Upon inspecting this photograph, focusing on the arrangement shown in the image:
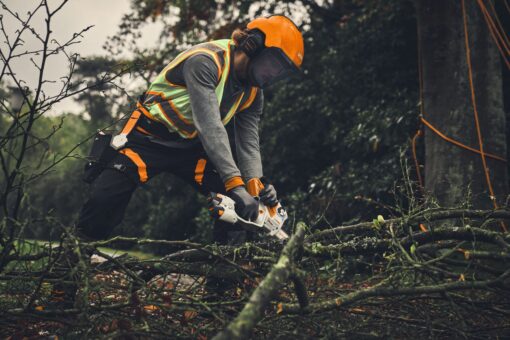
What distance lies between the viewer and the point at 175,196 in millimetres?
10289

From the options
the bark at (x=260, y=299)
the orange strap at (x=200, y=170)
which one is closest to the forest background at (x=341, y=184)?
the bark at (x=260, y=299)

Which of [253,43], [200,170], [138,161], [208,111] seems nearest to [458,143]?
[253,43]

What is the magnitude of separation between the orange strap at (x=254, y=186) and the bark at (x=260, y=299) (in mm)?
1466

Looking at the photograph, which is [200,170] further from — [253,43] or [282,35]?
[282,35]

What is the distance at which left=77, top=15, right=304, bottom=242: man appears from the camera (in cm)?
278

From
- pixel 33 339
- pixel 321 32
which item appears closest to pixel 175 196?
pixel 321 32

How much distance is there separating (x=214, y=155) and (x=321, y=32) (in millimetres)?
6045

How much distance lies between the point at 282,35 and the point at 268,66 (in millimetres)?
199

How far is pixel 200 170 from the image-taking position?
10.7 feet

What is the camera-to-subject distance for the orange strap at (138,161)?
115 inches

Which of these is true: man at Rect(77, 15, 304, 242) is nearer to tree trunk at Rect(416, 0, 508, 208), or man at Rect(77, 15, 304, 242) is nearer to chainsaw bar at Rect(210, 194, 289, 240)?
chainsaw bar at Rect(210, 194, 289, 240)

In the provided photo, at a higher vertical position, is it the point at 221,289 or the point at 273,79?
the point at 273,79

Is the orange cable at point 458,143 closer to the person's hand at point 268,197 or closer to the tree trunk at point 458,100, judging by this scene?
the tree trunk at point 458,100

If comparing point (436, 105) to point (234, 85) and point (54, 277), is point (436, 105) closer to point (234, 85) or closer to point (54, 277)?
point (234, 85)
